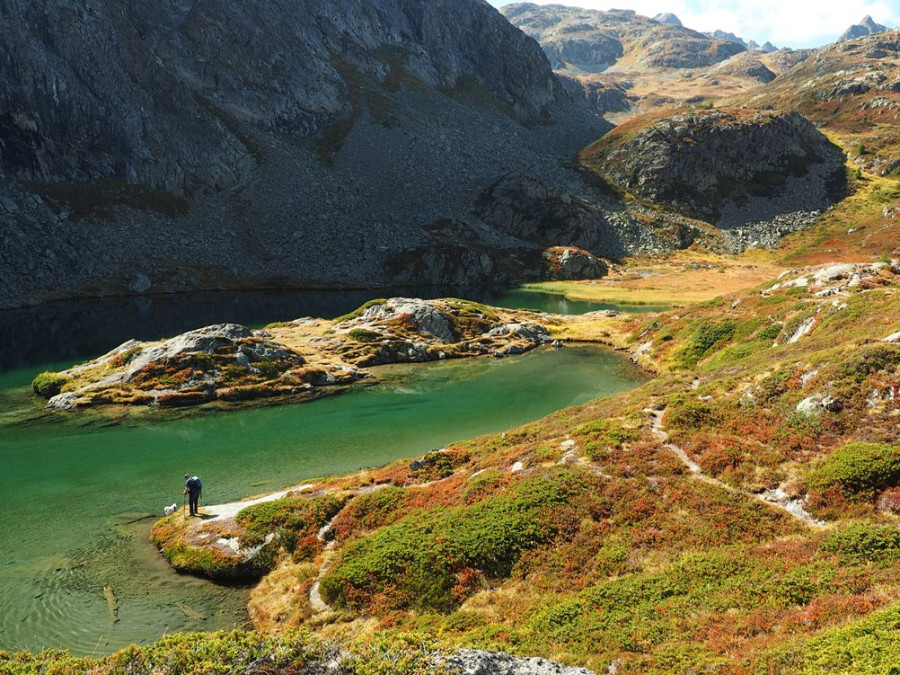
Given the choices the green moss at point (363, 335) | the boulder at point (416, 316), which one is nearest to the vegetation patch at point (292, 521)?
the green moss at point (363, 335)

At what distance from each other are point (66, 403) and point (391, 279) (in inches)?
3948

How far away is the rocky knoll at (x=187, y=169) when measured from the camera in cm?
13075

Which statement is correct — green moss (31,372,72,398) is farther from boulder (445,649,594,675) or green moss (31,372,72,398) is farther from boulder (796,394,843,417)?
boulder (796,394,843,417)

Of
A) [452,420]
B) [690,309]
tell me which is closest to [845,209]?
[690,309]

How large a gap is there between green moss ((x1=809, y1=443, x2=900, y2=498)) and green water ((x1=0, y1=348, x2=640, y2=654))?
25.5 metres

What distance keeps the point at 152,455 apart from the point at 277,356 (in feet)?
76.8

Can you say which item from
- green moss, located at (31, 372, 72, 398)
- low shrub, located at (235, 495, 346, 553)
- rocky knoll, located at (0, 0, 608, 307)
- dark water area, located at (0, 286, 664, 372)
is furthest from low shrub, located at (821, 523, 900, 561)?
rocky knoll, located at (0, 0, 608, 307)

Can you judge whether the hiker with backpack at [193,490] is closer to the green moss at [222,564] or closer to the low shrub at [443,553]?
the green moss at [222,564]

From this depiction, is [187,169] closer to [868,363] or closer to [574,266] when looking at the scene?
[574,266]

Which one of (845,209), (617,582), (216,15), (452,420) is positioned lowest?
(452,420)

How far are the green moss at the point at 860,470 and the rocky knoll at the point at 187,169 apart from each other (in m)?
131

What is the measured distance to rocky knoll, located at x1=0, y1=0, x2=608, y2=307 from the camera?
429 feet

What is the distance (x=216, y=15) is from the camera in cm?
18925

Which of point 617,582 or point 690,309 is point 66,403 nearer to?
point 617,582
